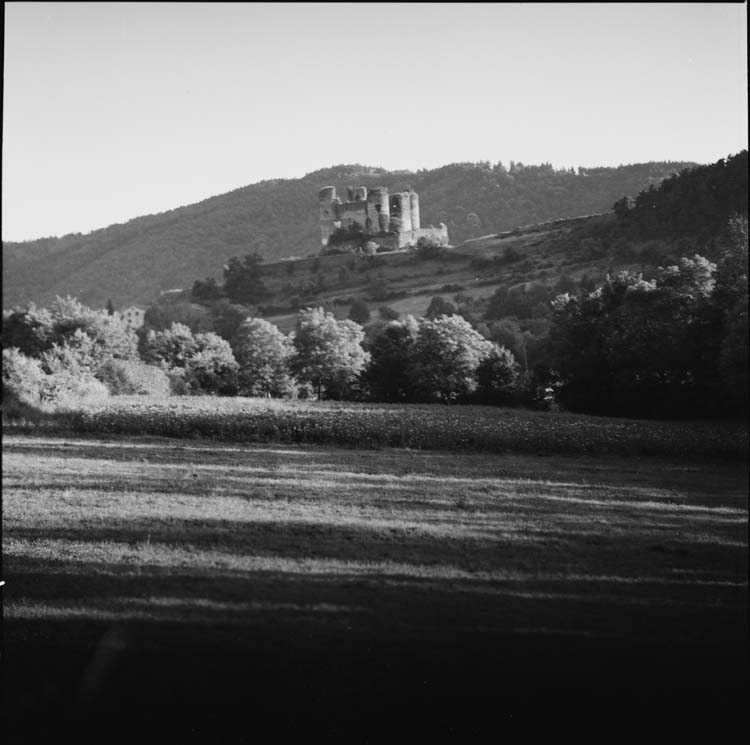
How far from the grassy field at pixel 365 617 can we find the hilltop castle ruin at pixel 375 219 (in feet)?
49.5

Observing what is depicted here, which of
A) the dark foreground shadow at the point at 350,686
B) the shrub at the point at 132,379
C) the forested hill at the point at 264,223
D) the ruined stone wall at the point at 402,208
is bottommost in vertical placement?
the dark foreground shadow at the point at 350,686

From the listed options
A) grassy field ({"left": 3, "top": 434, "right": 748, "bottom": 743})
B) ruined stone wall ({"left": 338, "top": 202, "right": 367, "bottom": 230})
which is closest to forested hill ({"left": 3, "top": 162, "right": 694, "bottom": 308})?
ruined stone wall ({"left": 338, "top": 202, "right": 367, "bottom": 230})

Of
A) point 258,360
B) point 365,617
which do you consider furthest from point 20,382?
point 365,617

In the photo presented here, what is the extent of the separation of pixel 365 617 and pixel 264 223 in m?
21.0

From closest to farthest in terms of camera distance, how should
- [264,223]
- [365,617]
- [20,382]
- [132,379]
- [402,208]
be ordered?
1. [365,617]
2. [20,382]
3. [264,223]
4. [132,379]
5. [402,208]

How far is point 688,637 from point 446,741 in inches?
81.1

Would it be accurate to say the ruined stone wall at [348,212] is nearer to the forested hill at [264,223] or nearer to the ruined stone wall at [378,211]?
the ruined stone wall at [378,211]

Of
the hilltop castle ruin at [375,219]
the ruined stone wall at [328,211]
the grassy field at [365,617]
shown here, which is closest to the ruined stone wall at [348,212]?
the hilltop castle ruin at [375,219]

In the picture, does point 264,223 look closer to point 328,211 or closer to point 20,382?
point 328,211

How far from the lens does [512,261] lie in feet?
96.6

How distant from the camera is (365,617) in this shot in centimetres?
541

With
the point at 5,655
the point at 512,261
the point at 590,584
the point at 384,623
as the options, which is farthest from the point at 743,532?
the point at 512,261

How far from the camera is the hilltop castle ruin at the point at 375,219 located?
26.4 metres

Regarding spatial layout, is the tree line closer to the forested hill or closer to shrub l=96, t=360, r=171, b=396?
shrub l=96, t=360, r=171, b=396
